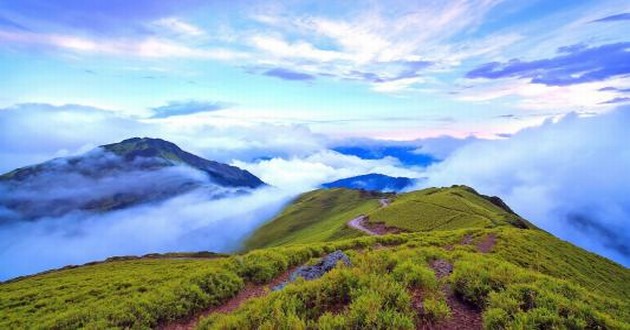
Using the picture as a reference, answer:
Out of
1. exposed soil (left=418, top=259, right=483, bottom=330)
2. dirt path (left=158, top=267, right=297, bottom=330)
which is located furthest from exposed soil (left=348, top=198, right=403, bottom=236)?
exposed soil (left=418, top=259, right=483, bottom=330)

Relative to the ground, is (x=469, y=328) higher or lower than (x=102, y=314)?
higher

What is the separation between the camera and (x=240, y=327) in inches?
512

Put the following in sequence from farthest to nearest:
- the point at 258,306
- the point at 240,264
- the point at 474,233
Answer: the point at 474,233 < the point at 240,264 < the point at 258,306

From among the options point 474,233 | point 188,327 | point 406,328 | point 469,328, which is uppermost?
point 406,328

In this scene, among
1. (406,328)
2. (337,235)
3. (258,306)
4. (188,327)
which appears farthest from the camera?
(337,235)

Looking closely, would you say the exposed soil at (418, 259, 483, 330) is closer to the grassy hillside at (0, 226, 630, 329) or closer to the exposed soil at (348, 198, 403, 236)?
the grassy hillside at (0, 226, 630, 329)

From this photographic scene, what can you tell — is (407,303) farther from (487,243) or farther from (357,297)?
(487,243)

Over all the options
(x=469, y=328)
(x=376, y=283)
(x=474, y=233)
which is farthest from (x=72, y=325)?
(x=474, y=233)

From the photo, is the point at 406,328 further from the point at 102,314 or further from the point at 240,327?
the point at 102,314

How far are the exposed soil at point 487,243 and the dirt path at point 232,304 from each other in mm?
21239


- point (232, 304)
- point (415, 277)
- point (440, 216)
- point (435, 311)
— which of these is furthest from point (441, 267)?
point (440, 216)

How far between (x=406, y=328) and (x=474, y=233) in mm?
42466

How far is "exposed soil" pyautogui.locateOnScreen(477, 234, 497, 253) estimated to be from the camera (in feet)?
125

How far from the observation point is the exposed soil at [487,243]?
38.2m
